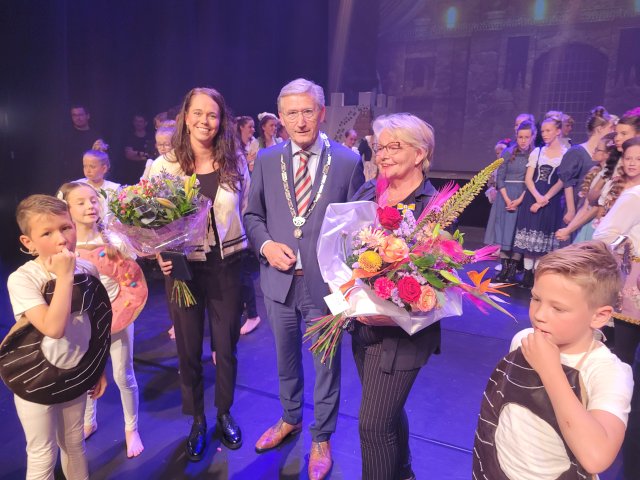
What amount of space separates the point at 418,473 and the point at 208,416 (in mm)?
1188

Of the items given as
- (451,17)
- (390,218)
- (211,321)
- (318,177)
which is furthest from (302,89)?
(451,17)

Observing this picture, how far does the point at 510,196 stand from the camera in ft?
17.0

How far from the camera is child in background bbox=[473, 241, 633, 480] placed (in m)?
0.98

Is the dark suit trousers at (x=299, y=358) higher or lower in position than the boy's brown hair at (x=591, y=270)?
lower

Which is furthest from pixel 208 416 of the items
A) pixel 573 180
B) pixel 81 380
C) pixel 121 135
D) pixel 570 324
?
pixel 121 135

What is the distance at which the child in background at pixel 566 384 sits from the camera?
3.23 ft

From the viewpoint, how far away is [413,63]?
8969 mm

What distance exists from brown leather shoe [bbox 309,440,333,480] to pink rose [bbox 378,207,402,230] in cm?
128

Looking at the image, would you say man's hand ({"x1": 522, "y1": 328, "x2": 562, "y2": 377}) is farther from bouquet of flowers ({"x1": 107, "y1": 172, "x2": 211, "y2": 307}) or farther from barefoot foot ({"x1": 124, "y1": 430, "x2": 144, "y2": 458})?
barefoot foot ({"x1": 124, "y1": 430, "x2": 144, "y2": 458})

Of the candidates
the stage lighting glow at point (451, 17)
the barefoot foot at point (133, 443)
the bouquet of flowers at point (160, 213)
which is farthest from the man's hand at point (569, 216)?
the stage lighting glow at point (451, 17)

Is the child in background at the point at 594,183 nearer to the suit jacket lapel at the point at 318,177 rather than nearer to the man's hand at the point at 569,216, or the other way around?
the man's hand at the point at 569,216

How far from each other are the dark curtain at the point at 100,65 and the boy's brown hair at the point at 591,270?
19.4 feet

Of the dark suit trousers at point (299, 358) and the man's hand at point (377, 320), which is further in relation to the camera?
the dark suit trousers at point (299, 358)

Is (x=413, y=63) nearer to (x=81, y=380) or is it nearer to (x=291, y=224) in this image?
(x=291, y=224)
